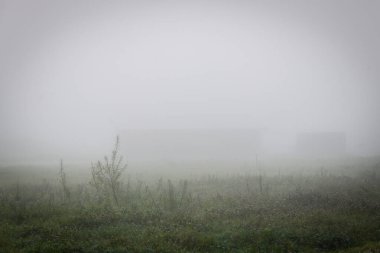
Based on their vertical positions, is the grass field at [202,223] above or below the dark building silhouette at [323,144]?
below

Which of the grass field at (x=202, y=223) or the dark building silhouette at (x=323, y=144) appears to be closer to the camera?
the grass field at (x=202, y=223)

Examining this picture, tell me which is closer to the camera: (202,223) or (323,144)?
(202,223)

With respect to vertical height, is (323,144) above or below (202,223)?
above

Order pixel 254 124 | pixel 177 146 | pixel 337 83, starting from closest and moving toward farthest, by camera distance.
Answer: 1. pixel 177 146
2. pixel 254 124
3. pixel 337 83

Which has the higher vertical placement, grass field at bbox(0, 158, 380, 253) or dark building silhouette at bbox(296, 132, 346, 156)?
dark building silhouette at bbox(296, 132, 346, 156)

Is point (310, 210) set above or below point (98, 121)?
below

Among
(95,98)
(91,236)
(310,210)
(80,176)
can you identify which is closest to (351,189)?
(310,210)

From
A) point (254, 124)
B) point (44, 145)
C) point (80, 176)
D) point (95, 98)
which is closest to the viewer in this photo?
point (80, 176)

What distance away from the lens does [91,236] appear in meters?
12.9

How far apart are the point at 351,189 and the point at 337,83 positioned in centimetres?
18201

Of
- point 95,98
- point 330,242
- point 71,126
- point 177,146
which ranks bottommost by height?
point 330,242

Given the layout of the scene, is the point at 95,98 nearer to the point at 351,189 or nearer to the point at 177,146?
A: the point at 177,146

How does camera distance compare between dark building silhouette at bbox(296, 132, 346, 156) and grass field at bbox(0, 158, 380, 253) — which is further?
dark building silhouette at bbox(296, 132, 346, 156)

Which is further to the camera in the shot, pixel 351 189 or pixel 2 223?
pixel 351 189
